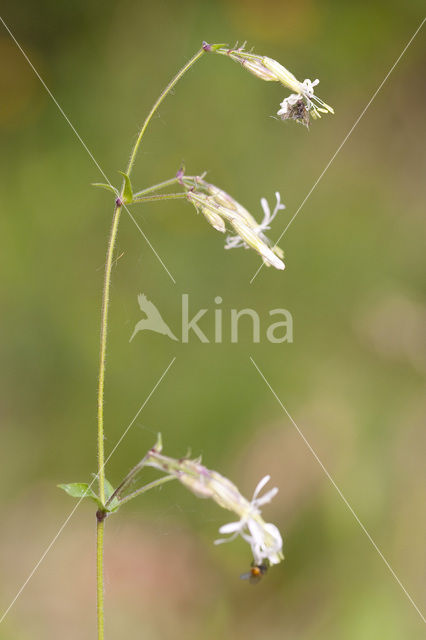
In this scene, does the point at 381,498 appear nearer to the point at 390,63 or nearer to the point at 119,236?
the point at 119,236

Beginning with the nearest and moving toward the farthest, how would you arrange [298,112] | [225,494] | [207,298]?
[225,494] → [298,112] → [207,298]

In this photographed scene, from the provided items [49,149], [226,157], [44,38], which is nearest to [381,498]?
[226,157]

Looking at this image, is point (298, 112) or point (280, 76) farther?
point (298, 112)

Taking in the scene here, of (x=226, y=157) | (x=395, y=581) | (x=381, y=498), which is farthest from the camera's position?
(x=226, y=157)

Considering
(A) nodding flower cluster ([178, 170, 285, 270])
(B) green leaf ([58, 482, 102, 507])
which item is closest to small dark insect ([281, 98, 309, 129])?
(A) nodding flower cluster ([178, 170, 285, 270])

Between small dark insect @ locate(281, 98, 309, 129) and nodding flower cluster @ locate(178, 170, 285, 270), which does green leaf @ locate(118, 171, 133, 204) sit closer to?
nodding flower cluster @ locate(178, 170, 285, 270)

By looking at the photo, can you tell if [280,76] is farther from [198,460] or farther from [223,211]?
[198,460]

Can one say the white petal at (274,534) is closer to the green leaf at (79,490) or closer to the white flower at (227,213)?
the green leaf at (79,490)

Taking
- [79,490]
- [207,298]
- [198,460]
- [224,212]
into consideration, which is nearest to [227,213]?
[224,212]

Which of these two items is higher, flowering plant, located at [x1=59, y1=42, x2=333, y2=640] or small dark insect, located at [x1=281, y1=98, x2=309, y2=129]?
small dark insect, located at [x1=281, y1=98, x2=309, y2=129]
